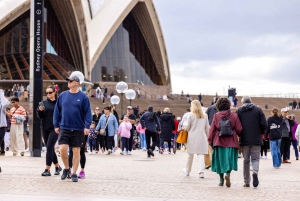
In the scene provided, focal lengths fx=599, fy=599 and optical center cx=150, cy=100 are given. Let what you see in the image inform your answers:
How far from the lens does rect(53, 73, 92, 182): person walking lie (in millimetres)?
8570

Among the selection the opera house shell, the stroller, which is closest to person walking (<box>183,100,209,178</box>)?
the stroller

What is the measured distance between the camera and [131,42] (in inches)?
2308

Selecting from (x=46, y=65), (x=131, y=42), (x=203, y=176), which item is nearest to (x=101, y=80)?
(x=131, y=42)

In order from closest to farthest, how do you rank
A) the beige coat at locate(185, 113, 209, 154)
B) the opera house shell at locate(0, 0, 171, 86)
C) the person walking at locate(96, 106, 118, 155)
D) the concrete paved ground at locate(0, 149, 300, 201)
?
the concrete paved ground at locate(0, 149, 300, 201) < the beige coat at locate(185, 113, 209, 154) < the person walking at locate(96, 106, 118, 155) < the opera house shell at locate(0, 0, 171, 86)

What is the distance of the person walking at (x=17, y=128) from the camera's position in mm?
15555

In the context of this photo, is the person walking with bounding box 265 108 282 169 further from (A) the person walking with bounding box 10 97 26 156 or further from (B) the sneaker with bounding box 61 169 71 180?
(A) the person walking with bounding box 10 97 26 156

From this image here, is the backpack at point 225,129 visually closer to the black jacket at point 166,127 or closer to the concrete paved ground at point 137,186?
the concrete paved ground at point 137,186

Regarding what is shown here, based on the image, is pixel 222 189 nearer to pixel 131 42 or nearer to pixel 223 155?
pixel 223 155

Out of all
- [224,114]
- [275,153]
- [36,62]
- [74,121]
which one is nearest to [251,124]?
[224,114]

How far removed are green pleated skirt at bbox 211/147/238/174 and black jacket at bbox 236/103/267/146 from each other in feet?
0.84

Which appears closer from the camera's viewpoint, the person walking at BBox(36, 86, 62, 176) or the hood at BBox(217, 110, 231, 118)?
the hood at BBox(217, 110, 231, 118)

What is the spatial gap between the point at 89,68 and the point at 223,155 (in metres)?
42.2

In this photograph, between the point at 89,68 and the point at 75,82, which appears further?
the point at 89,68

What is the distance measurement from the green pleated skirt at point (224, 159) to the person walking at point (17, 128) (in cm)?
798
